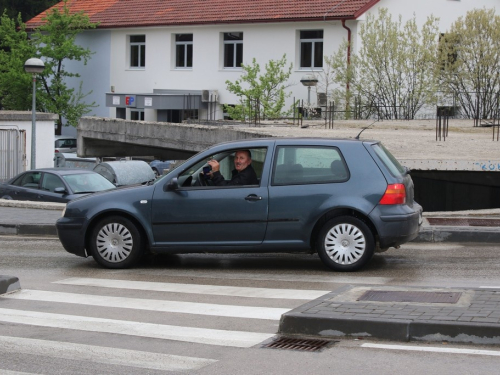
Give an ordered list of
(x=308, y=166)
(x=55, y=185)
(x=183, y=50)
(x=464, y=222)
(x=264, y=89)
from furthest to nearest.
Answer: (x=183, y=50) → (x=264, y=89) → (x=55, y=185) → (x=464, y=222) → (x=308, y=166)

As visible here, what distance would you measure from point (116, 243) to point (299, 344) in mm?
4826

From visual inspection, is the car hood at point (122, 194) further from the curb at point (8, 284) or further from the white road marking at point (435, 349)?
the white road marking at point (435, 349)

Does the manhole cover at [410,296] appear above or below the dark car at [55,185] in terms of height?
below

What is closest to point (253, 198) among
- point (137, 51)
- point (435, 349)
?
point (435, 349)

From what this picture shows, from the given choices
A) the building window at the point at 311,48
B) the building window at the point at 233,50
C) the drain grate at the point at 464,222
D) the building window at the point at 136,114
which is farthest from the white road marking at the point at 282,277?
the building window at the point at 136,114

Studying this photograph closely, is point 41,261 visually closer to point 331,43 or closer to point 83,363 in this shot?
point 83,363

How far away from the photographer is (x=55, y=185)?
2097 cm

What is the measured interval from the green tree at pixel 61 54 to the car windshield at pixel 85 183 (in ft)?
90.1

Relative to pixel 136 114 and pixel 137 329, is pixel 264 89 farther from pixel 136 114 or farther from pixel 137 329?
pixel 137 329

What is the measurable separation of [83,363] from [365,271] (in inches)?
197

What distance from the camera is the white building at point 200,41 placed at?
40375 mm

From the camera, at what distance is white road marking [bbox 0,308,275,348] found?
7230 millimetres

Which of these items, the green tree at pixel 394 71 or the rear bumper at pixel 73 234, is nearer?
the rear bumper at pixel 73 234

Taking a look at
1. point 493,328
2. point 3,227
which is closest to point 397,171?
point 493,328
